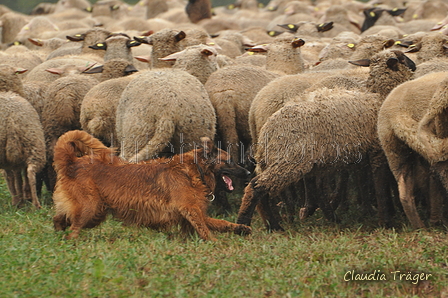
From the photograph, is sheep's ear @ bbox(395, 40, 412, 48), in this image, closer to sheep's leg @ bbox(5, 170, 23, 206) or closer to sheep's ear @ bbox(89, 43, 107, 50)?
sheep's ear @ bbox(89, 43, 107, 50)

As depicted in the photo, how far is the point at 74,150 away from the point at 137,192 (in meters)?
0.65

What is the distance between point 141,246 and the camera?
16.3ft

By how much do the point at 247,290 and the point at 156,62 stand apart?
204 inches

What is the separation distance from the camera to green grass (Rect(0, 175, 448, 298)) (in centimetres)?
400

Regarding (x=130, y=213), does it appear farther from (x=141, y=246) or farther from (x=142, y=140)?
(x=142, y=140)

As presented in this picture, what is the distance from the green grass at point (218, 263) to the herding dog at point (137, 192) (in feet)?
0.47

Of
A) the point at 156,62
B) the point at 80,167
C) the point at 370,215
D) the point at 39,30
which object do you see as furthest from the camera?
the point at 39,30

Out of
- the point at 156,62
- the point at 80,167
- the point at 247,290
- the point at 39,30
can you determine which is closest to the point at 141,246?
the point at 80,167

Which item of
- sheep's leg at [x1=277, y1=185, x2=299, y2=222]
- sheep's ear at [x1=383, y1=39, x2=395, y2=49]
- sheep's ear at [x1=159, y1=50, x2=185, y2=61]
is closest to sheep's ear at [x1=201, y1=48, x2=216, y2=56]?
sheep's ear at [x1=159, y1=50, x2=185, y2=61]

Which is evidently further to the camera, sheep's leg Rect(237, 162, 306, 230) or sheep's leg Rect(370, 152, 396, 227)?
sheep's leg Rect(370, 152, 396, 227)

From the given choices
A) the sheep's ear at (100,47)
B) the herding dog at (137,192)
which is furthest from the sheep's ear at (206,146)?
the sheep's ear at (100,47)

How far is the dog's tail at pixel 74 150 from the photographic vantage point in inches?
209

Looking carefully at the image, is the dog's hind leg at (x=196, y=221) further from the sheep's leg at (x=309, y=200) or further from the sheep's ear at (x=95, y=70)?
the sheep's ear at (x=95, y=70)

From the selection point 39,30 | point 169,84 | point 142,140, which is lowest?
point 39,30
